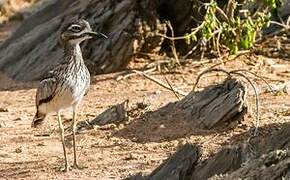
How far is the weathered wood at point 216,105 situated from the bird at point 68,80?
121cm

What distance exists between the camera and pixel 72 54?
7527 millimetres

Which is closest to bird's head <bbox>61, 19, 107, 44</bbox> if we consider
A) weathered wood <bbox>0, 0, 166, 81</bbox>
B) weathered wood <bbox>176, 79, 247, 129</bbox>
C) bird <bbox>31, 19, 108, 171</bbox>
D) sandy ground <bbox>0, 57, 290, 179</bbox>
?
bird <bbox>31, 19, 108, 171</bbox>

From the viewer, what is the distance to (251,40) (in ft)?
33.1

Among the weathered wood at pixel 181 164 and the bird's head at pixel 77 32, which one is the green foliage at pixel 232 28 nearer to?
the bird's head at pixel 77 32

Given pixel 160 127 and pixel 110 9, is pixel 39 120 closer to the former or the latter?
pixel 160 127

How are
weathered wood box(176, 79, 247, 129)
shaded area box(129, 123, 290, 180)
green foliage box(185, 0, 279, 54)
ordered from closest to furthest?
shaded area box(129, 123, 290, 180) → weathered wood box(176, 79, 247, 129) → green foliage box(185, 0, 279, 54)

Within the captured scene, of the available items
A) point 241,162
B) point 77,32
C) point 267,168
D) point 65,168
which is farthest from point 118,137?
point 267,168

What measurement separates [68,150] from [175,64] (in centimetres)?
356

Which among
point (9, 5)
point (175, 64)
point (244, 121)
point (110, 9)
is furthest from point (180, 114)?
point (9, 5)

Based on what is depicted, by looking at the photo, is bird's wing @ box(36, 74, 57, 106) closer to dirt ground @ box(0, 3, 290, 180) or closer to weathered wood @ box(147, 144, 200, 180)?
dirt ground @ box(0, 3, 290, 180)

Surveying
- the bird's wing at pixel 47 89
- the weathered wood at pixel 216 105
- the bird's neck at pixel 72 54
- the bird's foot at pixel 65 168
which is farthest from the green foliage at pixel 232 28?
the bird's foot at pixel 65 168

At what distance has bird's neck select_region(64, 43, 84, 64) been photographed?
747 cm

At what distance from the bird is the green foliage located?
2624mm

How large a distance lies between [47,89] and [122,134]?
1072 millimetres
